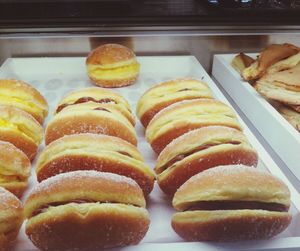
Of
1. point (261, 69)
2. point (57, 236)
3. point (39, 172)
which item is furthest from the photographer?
point (261, 69)

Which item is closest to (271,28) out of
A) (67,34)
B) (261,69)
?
(261,69)

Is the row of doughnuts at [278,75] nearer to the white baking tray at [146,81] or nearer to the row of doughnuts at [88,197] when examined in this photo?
the white baking tray at [146,81]

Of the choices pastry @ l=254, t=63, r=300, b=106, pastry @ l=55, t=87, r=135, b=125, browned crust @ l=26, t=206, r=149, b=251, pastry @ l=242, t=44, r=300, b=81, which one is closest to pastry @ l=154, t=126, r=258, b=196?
browned crust @ l=26, t=206, r=149, b=251

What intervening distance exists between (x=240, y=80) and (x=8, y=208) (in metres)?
1.14

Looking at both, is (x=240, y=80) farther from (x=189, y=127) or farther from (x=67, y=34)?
(x=67, y=34)

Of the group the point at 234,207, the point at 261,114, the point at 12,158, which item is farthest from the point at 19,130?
the point at 261,114

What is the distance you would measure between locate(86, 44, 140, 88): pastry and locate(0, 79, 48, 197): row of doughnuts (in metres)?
0.34

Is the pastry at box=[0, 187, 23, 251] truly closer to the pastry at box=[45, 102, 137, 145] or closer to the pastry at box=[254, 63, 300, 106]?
the pastry at box=[45, 102, 137, 145]

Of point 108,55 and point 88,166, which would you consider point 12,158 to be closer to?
point 88,166

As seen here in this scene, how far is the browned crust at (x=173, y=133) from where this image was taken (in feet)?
4.09

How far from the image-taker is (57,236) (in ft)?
2.88

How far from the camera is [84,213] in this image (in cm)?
86

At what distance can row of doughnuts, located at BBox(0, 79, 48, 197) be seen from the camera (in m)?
1.10

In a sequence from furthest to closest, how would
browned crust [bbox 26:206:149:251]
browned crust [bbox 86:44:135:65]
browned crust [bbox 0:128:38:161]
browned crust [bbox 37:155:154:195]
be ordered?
browned crust [bbox 86:44:135:65], browned crust [bbox 0:128:38:161], browned crust [bbox 37:155:154:195], browned crust [bbox 26:206:149:251]
